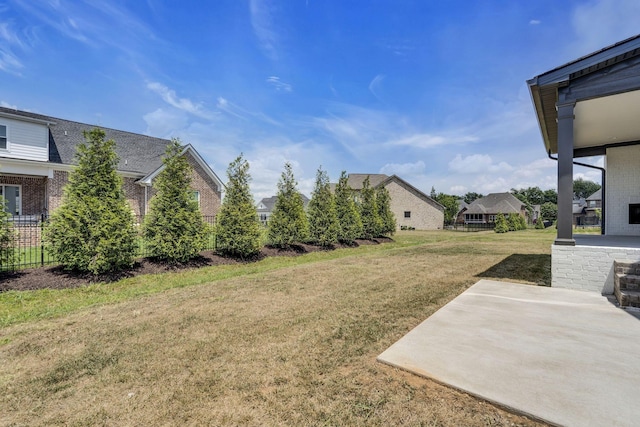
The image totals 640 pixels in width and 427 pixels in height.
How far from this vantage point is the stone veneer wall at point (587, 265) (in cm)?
541

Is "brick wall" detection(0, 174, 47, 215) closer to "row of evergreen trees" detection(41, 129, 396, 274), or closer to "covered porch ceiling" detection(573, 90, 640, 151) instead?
"row of evergreen trees" detection(41, 129, 396, 274)

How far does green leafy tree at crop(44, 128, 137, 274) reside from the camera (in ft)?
22.0

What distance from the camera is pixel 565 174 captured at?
18.7 ft

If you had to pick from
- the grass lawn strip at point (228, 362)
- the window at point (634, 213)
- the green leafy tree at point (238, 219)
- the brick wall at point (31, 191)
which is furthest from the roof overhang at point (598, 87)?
the brick wall at point (31, 191)

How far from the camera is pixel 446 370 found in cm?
269

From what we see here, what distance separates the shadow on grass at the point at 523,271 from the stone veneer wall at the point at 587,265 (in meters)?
0.51

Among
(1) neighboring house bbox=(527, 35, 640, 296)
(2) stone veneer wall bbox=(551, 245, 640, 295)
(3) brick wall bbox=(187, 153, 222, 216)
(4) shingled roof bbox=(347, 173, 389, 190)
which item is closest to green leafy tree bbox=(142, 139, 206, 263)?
(2) stone veneer wall bbox=(551, 245, 640, 295)

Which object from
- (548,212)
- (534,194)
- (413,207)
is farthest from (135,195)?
(534,194)

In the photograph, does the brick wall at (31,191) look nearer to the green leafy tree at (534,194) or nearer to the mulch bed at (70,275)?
the mulch bed at (70,275)

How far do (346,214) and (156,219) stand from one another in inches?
359

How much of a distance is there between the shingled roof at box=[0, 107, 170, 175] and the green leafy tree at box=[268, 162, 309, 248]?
7.48 metres

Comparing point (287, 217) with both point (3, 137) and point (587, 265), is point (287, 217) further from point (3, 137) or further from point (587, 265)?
point (3, 137)

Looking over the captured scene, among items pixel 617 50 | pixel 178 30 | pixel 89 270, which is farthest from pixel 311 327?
pixel 178 30

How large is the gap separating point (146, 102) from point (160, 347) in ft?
43.9
